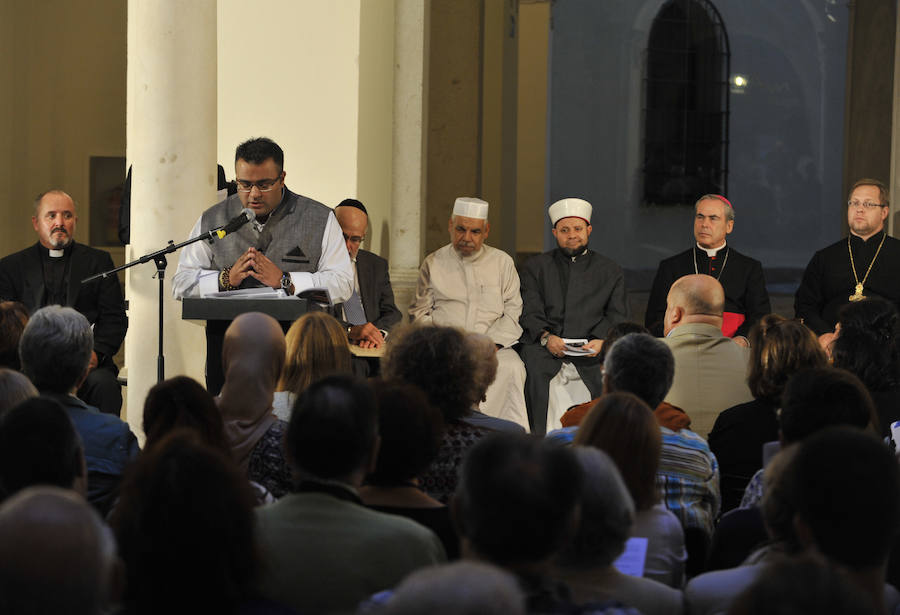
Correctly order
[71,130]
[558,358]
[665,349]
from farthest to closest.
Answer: [71,130], [558,358], [665,349]

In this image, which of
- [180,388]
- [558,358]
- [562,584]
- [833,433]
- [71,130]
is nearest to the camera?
[562,584]

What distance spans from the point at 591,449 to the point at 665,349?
4.84ft

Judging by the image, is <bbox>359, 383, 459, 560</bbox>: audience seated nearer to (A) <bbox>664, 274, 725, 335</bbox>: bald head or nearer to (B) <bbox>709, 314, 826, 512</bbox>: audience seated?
(B) <bbox>709, 314, 826, 512</bbox>: audience seated

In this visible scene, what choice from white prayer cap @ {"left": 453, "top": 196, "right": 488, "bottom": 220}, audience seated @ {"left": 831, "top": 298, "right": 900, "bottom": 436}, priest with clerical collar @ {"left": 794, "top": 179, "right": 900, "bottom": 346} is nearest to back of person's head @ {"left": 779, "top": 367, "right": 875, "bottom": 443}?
audience seated @ {"left": 831, "top": 298, "right": 900, "bottom": 436}

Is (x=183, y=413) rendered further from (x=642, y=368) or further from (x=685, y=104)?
(x=685, y=104)

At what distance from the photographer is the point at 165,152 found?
21.4 feet

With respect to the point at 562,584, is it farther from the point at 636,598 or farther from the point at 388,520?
the point at 388,520

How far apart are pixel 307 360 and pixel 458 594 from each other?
288 cm

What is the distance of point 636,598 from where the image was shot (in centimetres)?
252

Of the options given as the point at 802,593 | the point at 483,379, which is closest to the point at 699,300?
→ the point at 483,379

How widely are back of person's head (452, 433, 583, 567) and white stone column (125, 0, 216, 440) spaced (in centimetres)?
454

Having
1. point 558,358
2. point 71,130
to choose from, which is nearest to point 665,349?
point 558,358

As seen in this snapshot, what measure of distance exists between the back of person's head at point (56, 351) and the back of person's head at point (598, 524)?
210 cm

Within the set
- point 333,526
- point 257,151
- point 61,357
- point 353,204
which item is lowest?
point 333,526
